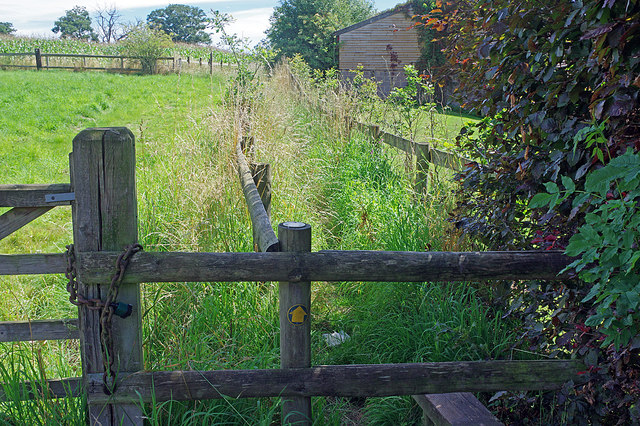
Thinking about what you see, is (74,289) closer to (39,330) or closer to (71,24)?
(39,330)

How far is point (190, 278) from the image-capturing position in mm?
2145

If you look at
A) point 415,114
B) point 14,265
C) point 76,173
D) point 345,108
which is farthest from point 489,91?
point 345,108

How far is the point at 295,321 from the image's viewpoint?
7.46 feet

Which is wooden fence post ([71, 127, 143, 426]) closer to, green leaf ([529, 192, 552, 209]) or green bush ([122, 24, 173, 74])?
green leaf ([529, 192, 552, 209])

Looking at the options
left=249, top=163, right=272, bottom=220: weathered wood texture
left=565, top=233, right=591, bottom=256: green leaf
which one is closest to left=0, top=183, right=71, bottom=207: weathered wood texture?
left=565, top=233, right=591, bottom=256: green leaf

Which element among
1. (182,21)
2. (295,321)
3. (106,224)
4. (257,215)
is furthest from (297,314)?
(182,21)

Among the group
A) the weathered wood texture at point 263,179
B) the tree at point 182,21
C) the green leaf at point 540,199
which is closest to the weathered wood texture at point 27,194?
the green leaf at point 540,199

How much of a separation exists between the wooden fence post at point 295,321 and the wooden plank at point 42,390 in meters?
0.96

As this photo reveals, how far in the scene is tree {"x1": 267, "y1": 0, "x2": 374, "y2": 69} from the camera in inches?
1448

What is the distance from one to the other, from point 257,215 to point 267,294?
714 millimetres

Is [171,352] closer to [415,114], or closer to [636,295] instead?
[636,295]

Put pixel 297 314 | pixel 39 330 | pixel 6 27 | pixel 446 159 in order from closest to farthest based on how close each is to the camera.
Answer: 1. pixel 297 314
2. pixel 39 330
3. pixel 446 159
4. pixel 6 27

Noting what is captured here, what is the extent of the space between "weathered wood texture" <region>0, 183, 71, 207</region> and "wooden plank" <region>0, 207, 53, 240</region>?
5 centimetres

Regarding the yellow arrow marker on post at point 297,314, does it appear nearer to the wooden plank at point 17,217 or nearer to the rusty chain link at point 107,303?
the rusty chain link at point 107,303
